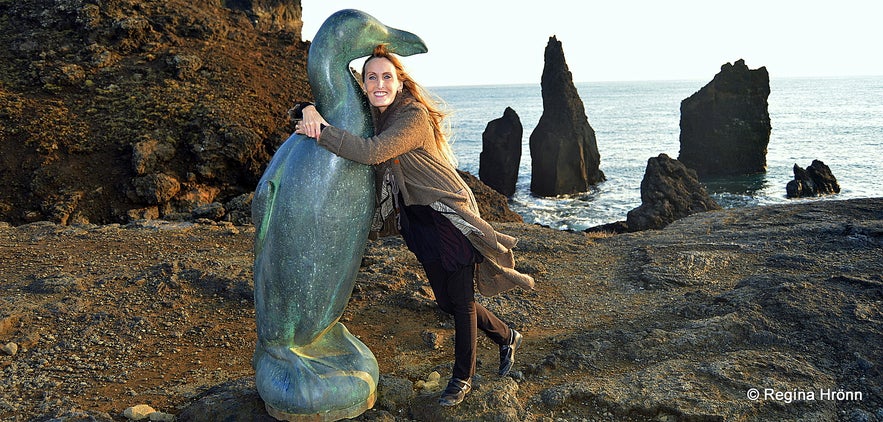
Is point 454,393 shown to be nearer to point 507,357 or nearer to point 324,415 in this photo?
point 507,357

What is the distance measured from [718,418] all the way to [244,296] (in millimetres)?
4460

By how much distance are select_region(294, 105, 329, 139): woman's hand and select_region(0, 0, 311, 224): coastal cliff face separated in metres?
9.24

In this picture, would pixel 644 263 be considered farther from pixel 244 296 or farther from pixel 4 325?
pixel 4 325

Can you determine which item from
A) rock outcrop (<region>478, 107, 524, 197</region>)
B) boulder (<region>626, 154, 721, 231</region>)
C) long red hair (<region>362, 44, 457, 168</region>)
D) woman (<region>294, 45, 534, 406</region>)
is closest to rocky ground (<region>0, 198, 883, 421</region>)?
woman (<region>294, 45, 534, 406</region>)

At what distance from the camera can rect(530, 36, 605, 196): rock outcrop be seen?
3312cm

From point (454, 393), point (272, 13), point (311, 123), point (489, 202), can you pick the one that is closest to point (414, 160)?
point (311, 123)

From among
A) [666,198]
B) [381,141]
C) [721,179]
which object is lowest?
[721,179]

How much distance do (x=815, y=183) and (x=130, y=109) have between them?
90.1 feet

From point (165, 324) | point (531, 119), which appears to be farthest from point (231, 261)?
point (531, 119)

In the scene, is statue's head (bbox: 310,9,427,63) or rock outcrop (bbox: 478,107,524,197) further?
rock outcrop (bbox: 478,107,524,197)

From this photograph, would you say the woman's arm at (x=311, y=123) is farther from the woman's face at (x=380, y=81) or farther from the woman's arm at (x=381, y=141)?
the woman's face at (x=380, y=81)

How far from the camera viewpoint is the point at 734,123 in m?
38.5

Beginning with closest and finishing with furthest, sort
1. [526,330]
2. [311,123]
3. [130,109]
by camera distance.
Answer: [311,123] < [526,330] < [130,109]

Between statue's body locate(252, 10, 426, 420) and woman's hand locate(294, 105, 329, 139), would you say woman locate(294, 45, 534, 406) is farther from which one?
statue's body locate(252, 10, 426, 420)
